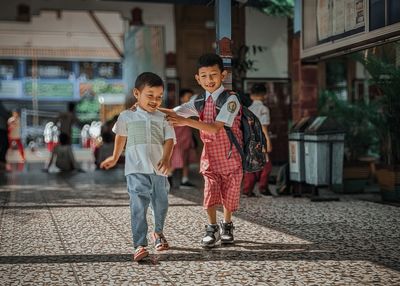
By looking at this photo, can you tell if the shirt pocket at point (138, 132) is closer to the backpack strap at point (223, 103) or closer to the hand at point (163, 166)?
the hand at point (163, 166)

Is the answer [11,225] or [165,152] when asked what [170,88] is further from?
[165,152]

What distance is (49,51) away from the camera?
20750 mm

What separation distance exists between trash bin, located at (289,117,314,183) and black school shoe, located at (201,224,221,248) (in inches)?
133

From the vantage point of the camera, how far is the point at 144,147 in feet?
13.3

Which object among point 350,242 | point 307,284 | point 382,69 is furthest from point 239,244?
point 382,69

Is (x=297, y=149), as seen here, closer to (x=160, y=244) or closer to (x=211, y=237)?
(x=211, y=237)

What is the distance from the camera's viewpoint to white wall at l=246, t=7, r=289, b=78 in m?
12.1

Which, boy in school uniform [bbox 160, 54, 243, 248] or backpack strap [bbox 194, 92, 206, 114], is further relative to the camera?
backpack strap [bbox 194, 92, 206, 114]

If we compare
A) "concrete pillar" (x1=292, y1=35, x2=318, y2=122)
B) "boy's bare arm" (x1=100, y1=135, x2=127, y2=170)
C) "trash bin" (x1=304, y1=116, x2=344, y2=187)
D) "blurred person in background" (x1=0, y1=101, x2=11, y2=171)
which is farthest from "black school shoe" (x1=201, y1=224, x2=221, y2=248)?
"blurred person in background" (x1=0, y1=101, x2=11, y2=171)

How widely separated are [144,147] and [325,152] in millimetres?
3805

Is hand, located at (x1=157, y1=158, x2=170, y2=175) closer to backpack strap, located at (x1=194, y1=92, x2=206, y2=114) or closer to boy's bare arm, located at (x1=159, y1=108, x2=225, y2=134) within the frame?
boy's bare arm, located at (x1=159, y1=108, x2=225, y2=134)

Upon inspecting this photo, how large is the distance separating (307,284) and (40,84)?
2005 centimetres

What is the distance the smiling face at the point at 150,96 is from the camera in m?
4.01

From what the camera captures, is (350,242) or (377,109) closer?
(350,242)
